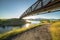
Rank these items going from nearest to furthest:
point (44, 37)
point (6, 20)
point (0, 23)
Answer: point (44, 37)
point (0, 23)
point (6, 20)

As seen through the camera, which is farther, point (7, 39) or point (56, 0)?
point (7, 39)

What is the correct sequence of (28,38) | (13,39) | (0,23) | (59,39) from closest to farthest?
1. (59,39)
2. (28,38)
3. (13,39)
4. (0,23)

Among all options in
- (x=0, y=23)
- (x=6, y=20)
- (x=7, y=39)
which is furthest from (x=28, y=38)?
(x=6, y=20)

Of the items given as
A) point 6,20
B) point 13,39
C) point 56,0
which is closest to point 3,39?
point 13,39

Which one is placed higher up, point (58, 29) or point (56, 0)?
point (56, 0)

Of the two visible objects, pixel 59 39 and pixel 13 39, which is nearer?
pixel 59 39

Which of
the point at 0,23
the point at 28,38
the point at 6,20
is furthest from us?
the point at 6,20

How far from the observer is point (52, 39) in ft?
6.38

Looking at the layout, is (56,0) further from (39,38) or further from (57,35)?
(39,38)

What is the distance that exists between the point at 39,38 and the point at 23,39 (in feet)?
1.18

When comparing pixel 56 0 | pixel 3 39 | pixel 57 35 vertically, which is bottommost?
pixel 3 39

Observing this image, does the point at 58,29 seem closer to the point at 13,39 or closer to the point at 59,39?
the point at 59,39

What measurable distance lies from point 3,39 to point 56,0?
1843 mm

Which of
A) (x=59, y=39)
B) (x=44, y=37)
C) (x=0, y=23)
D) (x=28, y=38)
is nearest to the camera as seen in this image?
(x=59, y=39)
